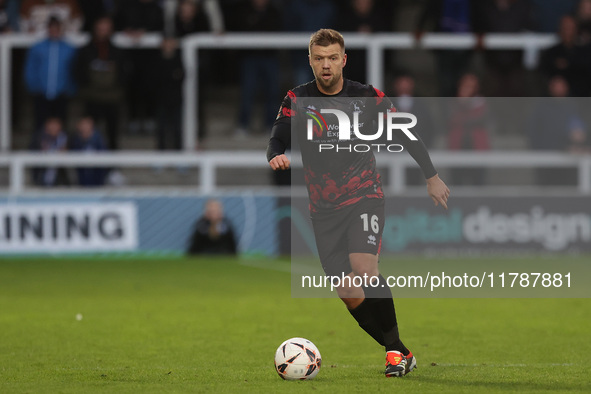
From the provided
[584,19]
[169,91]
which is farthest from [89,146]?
[584,19]

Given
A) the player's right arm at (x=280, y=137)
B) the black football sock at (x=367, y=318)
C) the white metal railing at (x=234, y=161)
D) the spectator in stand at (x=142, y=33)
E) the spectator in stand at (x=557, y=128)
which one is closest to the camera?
the player's right arm at (x=280, y=137)

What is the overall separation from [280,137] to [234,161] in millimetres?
10138

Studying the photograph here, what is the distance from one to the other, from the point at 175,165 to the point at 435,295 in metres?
6.02

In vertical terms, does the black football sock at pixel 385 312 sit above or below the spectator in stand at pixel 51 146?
below

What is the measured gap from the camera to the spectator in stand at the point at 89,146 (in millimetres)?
16484

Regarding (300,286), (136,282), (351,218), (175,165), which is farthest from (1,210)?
(351,218)

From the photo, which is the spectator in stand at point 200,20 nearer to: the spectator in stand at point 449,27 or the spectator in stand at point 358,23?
the spectator in stand at point 358,23

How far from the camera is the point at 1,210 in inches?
630

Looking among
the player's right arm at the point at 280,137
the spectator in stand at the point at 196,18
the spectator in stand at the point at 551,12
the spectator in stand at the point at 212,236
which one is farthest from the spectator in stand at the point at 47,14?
the player's right arm at the point at 280,137

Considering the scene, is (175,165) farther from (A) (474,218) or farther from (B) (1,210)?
(A) (474,218)

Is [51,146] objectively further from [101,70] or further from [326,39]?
[326,39]

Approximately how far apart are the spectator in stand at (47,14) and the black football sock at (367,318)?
1153 centimetres

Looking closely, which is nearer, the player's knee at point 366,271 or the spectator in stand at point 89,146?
the player's knee at point 366,271

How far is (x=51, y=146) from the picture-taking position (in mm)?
16609
